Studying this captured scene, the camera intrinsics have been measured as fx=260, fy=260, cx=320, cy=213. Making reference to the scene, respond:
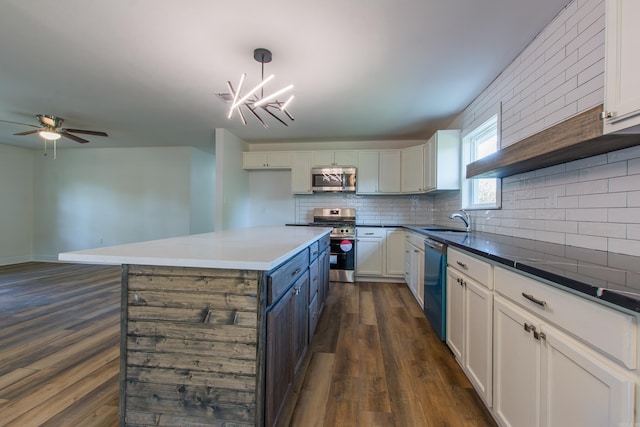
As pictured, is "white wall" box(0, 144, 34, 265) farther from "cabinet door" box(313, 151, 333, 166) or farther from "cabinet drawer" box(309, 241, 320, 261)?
"cabinet drawer" box(309, 241, 320, 261)

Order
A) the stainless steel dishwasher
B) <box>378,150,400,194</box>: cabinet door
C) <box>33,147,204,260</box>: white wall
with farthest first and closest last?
1. <box>33,147,204,260</box>: white wall
2. <box>378,150,400,194</box>: cabinet door
3. the stainless steel dishwasher

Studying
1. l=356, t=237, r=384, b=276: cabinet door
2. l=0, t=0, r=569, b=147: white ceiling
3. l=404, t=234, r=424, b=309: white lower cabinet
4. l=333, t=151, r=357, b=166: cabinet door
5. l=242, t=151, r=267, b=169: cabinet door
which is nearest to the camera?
l=0, t=0, r=569, b=147: white ceiling

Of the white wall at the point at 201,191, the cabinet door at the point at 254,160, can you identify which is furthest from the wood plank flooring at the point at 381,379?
the white wall at the point at 201,191

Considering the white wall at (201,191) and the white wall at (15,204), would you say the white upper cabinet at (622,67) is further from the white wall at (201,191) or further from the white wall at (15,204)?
the white wall at (15,204)

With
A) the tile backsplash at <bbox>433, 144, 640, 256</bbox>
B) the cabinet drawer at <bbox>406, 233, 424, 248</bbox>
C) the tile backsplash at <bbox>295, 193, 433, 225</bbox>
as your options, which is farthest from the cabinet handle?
the tile backsplash at <bbox>295, 193, 433, 225</bbox>

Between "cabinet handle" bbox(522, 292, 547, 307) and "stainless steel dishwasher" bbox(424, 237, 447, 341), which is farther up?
"cabinet handle" bbox(522, 292, 547, 307)

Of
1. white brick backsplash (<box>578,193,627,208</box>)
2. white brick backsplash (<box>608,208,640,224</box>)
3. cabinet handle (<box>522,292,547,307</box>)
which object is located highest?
white brick backsplash (<box>578,193,627,208</box>)

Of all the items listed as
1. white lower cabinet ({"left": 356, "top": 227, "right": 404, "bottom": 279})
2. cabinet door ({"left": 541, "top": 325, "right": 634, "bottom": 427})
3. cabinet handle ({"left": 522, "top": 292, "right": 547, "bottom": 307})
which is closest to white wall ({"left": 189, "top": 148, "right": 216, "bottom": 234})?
white lower cabinet ({"left": 356, "top": 227, "right": 404, "bottom": 279})

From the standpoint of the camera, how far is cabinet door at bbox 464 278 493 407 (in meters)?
1.39

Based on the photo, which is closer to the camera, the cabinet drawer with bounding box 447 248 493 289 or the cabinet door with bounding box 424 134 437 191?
the cabinet drawer with bounding box 447 248 493 289

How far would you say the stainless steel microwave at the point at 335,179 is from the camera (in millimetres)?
4441

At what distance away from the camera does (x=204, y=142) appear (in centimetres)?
502

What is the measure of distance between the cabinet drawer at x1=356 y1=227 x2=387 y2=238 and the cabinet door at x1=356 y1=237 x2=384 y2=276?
64 millimetres

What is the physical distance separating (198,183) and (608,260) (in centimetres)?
599
